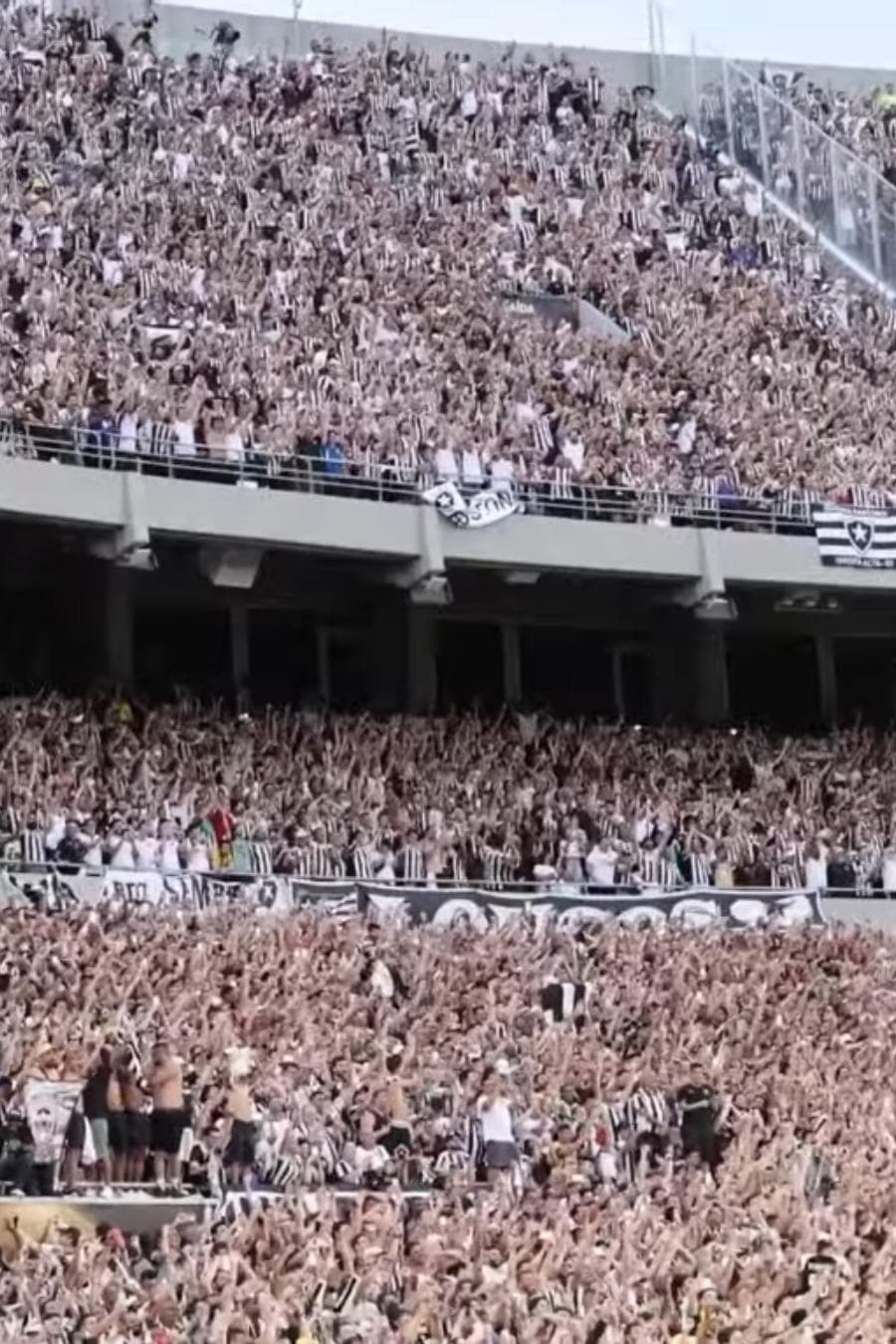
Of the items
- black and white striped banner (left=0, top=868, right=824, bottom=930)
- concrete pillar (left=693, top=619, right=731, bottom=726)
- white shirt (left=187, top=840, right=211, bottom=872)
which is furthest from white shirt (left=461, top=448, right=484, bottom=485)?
white shirt (left=187, top=840, right=211, bottom=872)

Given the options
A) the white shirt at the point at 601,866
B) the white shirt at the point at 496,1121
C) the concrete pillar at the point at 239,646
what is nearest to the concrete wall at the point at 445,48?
the concrete pillar at the point at 239,646

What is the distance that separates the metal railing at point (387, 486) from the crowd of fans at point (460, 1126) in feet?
17.2

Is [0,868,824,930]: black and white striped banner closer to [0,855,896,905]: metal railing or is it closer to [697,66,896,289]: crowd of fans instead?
[0,855,896,905]: metal railing

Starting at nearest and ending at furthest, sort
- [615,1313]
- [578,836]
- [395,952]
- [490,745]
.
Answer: [615,1313] → [395,952] → [578,836] → [490,745]

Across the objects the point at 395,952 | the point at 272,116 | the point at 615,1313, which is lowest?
the point at 615,1313

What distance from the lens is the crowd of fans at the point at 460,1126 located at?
13305mm

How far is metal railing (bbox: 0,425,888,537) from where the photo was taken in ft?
73.6

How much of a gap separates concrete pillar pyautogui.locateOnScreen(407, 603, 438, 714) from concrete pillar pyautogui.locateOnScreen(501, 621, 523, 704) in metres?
0.96

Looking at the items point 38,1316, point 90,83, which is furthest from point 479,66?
point 38,1316

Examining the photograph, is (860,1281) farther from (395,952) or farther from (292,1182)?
(395,952)

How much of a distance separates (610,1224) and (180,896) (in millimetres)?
5595

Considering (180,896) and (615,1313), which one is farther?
(180,896)

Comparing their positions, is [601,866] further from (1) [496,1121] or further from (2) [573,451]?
(1) [496,1121]

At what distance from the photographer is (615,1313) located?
537 inches
